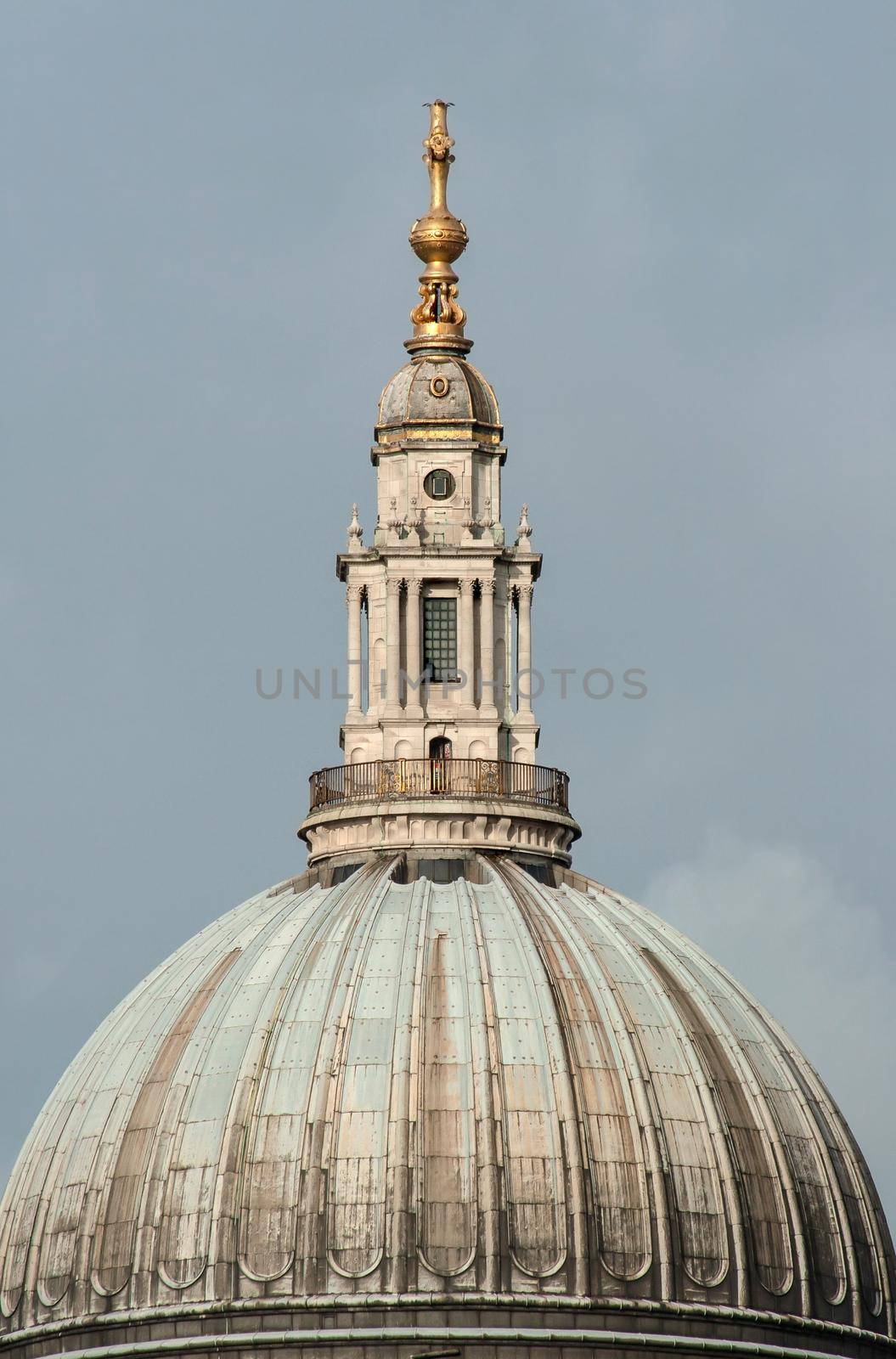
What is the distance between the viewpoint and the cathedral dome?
6122 inches

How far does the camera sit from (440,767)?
6658 inches

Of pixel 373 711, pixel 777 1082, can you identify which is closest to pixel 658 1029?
pixel 777 1082

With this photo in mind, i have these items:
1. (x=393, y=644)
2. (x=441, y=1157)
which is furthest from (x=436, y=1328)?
(x=393, y=644)

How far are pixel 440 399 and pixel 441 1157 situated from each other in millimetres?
28934

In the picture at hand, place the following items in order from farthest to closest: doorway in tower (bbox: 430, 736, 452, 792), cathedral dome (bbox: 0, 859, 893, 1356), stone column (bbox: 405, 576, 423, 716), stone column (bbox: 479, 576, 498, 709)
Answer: stone column (bbox: 479, 576, 498, 709) < stone column (bbox: 405, 576, 423, 716) < doorway in tower (bbox: 430, 736, 452, 792) < cathedral dome (bbox: 0, 859, 893, 1356)

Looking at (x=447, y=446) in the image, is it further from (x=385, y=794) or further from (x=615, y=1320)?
(x=615, y=1320)

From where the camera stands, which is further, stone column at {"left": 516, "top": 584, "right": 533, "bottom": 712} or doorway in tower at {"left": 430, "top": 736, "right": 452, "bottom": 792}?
stone column at {"left": 516, "top": 584, "right": 533, "bottom": 712}

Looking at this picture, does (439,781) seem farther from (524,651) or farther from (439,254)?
(439,254)

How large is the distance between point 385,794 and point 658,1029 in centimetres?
1244

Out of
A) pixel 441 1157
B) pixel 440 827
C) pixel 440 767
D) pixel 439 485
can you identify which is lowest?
pixel 441 1157

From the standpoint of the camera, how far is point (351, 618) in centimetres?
17300

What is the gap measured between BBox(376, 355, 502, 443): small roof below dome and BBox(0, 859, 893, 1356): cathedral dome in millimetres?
16589

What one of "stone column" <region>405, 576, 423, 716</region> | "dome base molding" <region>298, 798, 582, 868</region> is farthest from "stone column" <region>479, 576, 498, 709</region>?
"dome base molding" <region>298, 798, 582, 868</region>

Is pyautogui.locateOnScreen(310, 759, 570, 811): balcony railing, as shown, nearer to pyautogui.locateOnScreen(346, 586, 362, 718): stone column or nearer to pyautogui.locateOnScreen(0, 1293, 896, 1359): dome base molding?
pyautogui.locateOnScreen(346, 586, 362, 718): stone column
